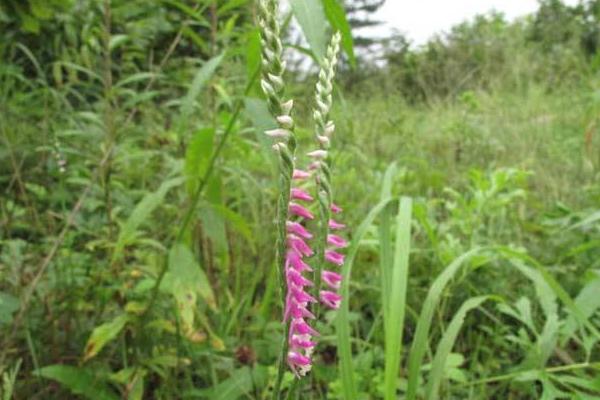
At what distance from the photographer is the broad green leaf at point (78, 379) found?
1.49 m

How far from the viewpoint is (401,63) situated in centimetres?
888

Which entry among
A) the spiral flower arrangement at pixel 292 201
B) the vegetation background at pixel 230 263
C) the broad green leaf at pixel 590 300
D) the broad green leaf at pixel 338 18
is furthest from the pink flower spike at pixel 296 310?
the broad green leaf at pixel 590 300

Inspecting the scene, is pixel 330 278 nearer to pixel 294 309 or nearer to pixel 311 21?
pixel 294 309

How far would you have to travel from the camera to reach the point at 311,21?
3.44ft

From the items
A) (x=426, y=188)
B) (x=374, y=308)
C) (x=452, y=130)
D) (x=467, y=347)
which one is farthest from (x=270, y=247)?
(x=452, y=130)

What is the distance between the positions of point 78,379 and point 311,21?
1.06 metres

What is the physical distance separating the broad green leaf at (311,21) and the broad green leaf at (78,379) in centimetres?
102

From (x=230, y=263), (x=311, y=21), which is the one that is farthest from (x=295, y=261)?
(x=230, y=263)

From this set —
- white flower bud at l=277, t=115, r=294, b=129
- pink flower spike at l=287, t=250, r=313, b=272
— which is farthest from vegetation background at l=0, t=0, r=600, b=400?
pink flower spike at l=287, t=250, r=313, b=272

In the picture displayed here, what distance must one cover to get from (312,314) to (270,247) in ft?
4.86

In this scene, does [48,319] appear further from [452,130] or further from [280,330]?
[452,130]

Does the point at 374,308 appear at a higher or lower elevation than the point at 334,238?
lower

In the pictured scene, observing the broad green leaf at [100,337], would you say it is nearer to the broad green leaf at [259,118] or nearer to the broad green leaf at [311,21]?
the broad green leaf at [259,118]

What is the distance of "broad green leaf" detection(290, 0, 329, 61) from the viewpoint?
3.39ft
